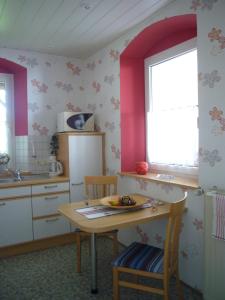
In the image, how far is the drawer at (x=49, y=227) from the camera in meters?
2.97

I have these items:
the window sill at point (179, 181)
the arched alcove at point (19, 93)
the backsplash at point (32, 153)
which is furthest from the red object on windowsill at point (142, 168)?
the arched alcove at point (19, 93)

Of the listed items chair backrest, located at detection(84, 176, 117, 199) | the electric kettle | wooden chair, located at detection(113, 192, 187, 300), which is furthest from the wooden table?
the electric kettle

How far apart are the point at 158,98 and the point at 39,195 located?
1.71 m

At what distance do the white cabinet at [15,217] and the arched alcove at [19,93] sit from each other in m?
0.90

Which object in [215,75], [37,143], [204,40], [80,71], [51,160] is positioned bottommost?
[51,160]

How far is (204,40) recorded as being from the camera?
195 cm

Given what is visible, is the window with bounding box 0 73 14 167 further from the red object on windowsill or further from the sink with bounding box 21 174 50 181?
the red object on windowsill

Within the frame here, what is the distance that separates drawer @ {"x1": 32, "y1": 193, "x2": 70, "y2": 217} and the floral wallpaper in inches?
25.9

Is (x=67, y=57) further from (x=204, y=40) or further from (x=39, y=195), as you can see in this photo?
(x=204, y=40)

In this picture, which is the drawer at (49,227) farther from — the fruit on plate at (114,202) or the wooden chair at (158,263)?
the wooden chair at (158,263)

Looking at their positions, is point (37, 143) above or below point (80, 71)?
below

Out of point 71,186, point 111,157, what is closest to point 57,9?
point 111,157

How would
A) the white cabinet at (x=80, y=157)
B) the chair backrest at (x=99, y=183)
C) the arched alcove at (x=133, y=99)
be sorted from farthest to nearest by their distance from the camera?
the white cabinet at (x=80, y=157)
the arched alcove at (x=133, y=99)
the chair backrest at (x=99, y=183)

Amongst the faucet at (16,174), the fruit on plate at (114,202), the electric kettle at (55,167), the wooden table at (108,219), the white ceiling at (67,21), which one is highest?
the white ceiling at (67,21)
